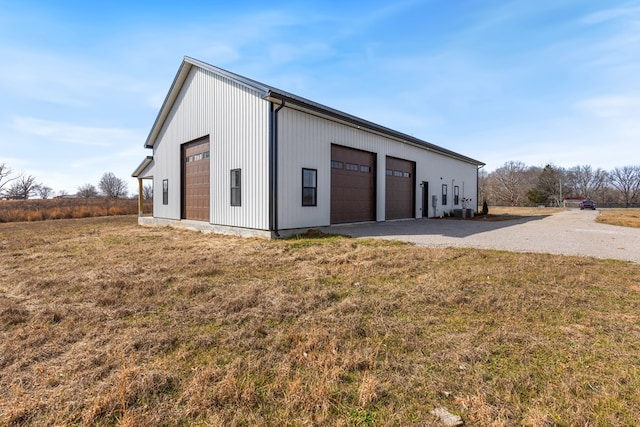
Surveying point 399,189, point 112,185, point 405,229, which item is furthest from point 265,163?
point 112,185

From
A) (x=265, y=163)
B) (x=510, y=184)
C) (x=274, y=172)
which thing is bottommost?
(x=274, y=172)

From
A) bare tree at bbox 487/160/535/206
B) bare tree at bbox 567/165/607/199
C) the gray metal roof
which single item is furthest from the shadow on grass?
bare tree at bbox 567/165/607/199

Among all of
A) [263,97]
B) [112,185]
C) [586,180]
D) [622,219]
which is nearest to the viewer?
[263,97]

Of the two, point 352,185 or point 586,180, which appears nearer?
point 352,185

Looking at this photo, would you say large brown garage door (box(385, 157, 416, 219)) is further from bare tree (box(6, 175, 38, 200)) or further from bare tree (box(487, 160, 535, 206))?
bare tree (box(6, 175, 38, 200))

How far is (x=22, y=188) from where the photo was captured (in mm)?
47250

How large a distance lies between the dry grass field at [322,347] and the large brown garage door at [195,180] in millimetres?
7714

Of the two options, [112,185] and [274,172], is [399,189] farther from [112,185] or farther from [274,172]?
[112,185]

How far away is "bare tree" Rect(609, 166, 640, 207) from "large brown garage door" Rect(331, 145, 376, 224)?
7035cm

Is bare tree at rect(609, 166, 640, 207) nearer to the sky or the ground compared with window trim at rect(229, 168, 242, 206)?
nearer to the sky

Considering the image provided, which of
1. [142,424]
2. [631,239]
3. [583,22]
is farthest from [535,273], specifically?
[583,22]

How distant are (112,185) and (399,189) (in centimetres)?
7473

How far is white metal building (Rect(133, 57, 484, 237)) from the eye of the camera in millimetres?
9844

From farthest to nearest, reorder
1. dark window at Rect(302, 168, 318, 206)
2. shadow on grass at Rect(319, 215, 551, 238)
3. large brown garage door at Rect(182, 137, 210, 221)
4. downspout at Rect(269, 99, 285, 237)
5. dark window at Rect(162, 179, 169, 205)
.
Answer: dark window at Rect(162, 179, 169, 205) → large brown garage door at Rect(182, 137, 210, 221) → dark window at Rect(302, 168, 318, 206) → shadow on grass at Rect(319, 215, 551, 238) → downspout at Rect(269, 99, 285, 237)
